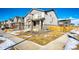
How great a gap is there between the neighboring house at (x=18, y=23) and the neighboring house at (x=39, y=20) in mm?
41

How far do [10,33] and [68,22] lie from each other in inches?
29.8

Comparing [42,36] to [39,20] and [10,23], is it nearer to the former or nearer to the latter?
[39,20]

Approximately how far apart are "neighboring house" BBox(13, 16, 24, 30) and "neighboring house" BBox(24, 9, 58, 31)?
41 mm

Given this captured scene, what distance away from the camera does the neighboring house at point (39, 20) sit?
1.56 metres

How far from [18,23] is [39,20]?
273 mm

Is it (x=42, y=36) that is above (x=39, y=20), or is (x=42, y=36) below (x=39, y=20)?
below

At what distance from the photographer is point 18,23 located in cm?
157

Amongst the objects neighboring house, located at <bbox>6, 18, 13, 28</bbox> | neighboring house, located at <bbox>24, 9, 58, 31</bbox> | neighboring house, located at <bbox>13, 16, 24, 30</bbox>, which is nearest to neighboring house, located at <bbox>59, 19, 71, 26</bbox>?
neighboring house, located at <bbox>24, 9, 58, 31</bbox>

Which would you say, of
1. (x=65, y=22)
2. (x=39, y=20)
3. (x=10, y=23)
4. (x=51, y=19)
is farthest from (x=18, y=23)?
(x=65, y=22)

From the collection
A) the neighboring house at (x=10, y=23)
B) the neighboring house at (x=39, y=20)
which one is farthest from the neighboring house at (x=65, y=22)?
the neighboring house at (x=10, y=23)

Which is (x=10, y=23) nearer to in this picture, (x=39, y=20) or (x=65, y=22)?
(x=39, y=20)

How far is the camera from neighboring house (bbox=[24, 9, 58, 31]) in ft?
5.11

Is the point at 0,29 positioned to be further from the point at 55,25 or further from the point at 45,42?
the point at 55,25

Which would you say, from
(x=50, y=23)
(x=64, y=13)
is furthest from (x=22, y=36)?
(x=64, y=13)
